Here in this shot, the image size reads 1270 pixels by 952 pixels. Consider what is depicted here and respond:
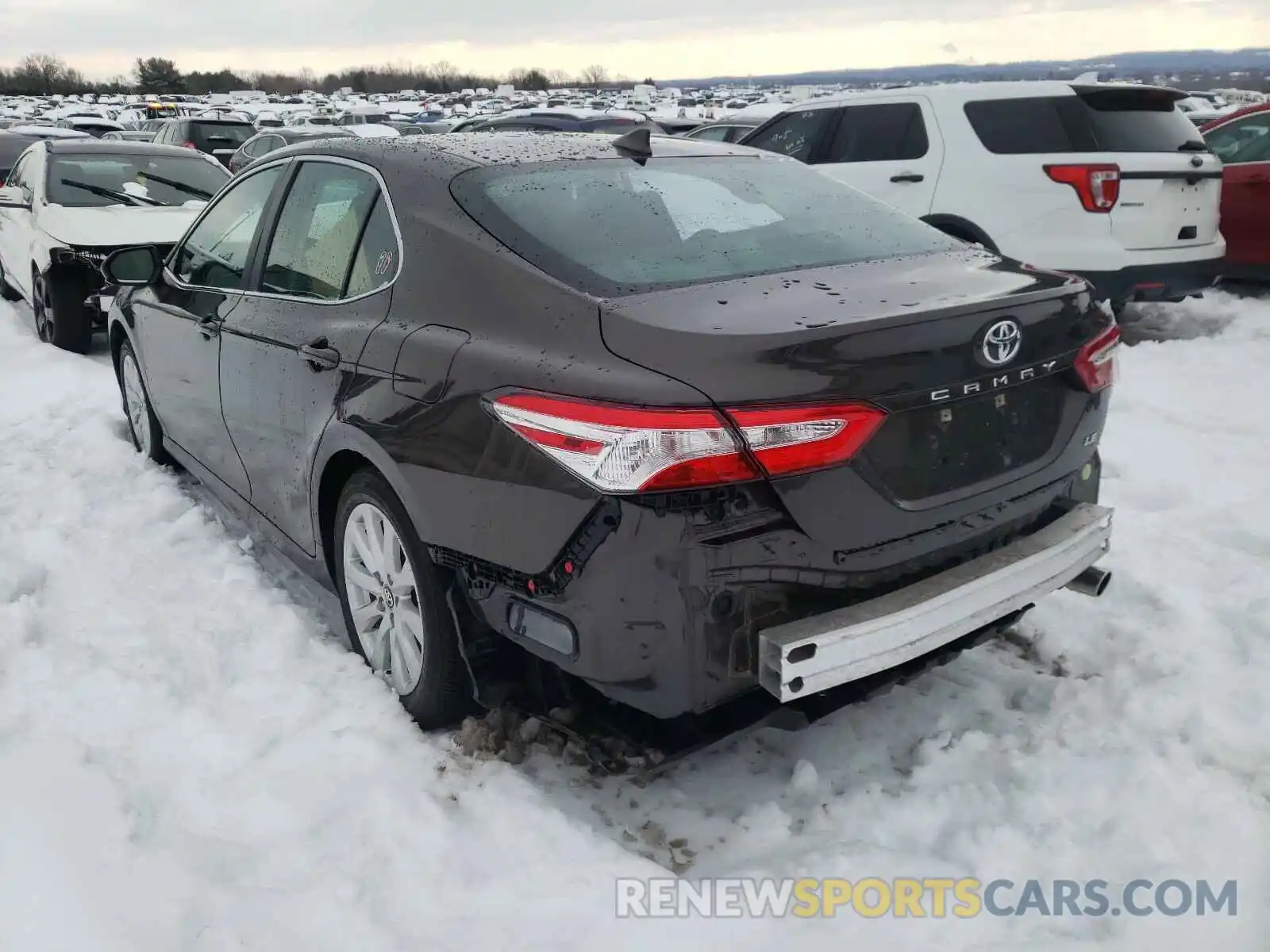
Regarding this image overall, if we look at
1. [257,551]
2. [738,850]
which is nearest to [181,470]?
[257,551]

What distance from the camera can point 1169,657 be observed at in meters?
3.20

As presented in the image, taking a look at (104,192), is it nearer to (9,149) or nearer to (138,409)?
(138,409)

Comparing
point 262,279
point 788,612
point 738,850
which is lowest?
point 738,850

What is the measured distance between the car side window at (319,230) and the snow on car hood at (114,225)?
16.2ft

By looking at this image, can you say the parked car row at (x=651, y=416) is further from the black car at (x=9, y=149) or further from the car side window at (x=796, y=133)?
the black car at (x=9, y=149)

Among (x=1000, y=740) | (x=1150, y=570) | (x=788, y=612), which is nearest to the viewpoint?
(x=788, y=612)

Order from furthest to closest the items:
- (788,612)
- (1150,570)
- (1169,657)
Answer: (1150,570) < (1169,657) < (788,612)

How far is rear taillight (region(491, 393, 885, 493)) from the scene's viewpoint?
206cm

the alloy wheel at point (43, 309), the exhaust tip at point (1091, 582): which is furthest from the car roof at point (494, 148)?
the alloy wheel at point (43, 309)

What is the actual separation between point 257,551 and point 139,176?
596cm

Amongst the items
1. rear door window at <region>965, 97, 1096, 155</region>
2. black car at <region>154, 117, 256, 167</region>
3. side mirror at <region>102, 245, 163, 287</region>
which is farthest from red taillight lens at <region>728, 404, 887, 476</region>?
black car at <region>154, 117, 256, 167</region>

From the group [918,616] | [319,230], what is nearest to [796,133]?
[319,230]

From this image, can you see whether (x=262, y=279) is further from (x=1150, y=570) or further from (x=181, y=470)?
(x=1150, y=570)

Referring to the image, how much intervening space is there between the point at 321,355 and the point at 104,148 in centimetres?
730
